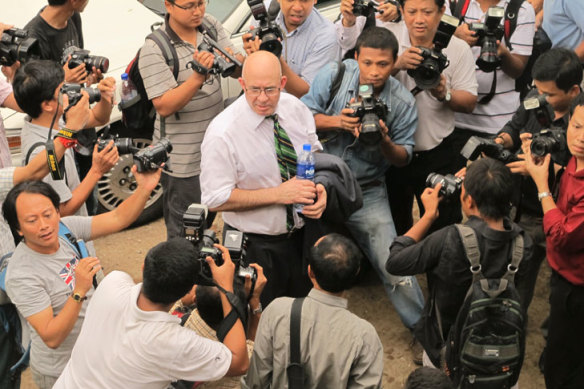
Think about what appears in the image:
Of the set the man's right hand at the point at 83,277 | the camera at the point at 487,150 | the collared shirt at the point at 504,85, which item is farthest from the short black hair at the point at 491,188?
the man's right hand at the point at 83,277

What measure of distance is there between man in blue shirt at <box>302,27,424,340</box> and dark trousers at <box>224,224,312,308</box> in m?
0.57

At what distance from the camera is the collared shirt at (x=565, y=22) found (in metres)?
4.93

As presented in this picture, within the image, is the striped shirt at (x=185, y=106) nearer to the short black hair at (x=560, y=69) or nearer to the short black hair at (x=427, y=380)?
the short black hair at (x=560, y=69)

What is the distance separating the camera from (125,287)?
113 inches

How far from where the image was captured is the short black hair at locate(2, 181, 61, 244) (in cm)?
326

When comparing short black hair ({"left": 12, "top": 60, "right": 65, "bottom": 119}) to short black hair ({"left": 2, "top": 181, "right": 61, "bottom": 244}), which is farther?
short black hair ({"left": 12, "top": 60, "right": 65, "bottom": 119})

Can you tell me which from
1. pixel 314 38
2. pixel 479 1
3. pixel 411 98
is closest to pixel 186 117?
pixel 314 38

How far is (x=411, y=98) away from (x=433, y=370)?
2.21 metres

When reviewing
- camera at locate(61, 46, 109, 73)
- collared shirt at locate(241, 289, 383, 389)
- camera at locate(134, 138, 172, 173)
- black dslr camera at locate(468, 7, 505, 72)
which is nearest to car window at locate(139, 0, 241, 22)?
camera at locate(61, 46, 109, 73)

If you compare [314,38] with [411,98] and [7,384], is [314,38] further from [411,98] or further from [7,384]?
[7,384]

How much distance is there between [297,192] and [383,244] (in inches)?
37.3

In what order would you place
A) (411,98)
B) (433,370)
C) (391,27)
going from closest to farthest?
(433,370) < (411,98) < (391,27)

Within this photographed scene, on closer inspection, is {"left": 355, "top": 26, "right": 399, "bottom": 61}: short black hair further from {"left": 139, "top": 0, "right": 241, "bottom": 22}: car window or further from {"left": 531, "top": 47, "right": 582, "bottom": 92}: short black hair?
{"left": 139, "top": 0, "right": 241, "bottom": 22}: car window

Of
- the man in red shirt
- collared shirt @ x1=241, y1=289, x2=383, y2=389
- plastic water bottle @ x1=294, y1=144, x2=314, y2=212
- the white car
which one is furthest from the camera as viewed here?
the white car
